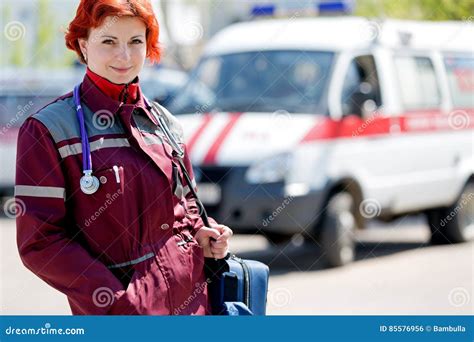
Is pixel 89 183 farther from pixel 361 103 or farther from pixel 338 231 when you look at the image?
pixel 361 103

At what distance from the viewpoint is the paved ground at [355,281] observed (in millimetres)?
7855

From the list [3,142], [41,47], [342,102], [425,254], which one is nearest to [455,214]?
[425,254]

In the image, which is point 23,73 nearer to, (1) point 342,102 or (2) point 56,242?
(1) point 342,102

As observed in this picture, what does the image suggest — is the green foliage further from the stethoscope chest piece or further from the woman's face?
the stethoscope chest piece

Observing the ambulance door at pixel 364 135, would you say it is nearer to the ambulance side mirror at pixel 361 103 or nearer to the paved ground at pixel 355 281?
the ambulance side mirror at pixel 361 103

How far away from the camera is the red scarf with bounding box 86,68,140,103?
2973mm

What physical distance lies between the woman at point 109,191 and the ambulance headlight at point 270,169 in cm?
592

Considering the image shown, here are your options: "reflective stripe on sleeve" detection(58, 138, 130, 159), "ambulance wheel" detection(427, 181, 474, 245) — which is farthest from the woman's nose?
"ambulance wheel" detection(427, 181, 474, 245)

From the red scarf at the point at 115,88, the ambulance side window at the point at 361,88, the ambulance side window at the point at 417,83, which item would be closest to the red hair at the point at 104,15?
the red scarf at the point at 115,88

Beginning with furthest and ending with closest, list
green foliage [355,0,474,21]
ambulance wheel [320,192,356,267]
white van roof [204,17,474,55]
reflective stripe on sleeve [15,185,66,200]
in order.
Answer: green foliage [355,0,474,21]
white van roof [204,17,474,55]
ambulance wheel [320,192,356,267]
reflective stripe on sleeve [15,185,66,200]

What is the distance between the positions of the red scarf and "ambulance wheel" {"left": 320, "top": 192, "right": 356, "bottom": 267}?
644cm

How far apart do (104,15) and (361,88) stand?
7309mm
